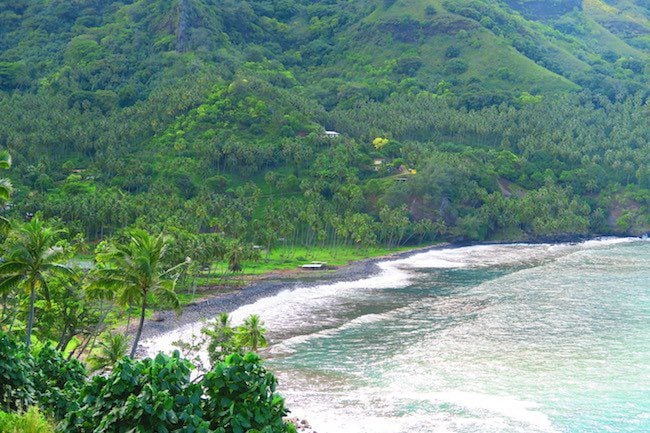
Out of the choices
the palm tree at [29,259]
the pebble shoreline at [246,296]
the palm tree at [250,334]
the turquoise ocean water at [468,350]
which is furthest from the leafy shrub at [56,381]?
the pebble shoreline at [246,296]

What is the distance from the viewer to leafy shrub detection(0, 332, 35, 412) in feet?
97.0

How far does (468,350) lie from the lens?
3369 inches

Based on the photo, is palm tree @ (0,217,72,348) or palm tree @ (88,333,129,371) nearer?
palm tree @ (0,217,72,348)

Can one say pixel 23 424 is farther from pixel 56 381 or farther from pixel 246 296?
pixel 246 296

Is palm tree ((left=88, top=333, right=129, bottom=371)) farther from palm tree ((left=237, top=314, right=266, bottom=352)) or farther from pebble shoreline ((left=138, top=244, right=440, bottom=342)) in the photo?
pebble shoreline ((left=138, top=244, right=440, bottom=342))

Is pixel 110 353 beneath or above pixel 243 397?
beneath

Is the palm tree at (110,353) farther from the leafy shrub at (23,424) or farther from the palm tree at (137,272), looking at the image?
the leafy shrub at (23,424)

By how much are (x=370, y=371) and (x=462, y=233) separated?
121986 millimetres

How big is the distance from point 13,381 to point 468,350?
64.2m

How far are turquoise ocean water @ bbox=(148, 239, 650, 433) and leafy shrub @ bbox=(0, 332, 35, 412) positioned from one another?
106ft

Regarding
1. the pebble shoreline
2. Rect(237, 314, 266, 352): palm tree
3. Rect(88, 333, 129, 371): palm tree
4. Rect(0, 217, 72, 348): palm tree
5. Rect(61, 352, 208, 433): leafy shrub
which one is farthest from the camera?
the pebble shoreline

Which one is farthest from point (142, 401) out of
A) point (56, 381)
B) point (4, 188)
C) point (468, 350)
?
point (468, 350)

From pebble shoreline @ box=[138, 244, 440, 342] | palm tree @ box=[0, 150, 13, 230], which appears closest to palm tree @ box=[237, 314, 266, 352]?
pebble shoreline @ box=[138, 244, 440, 342]

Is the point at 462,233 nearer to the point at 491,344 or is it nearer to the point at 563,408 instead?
the point at 491,344
